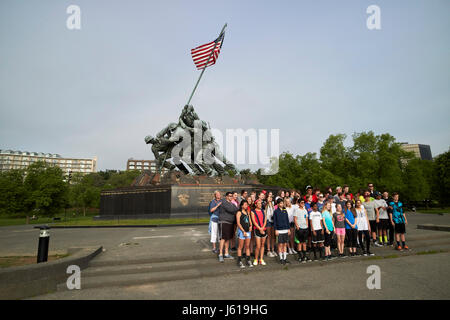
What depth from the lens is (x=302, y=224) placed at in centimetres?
683

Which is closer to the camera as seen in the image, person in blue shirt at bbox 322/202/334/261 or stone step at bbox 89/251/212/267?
stone step at bbox 89/251/212/267

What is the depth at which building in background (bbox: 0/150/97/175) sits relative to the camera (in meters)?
Result: 128

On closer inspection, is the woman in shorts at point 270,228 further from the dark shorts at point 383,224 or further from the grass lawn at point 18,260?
the grass lawn at point 18,260

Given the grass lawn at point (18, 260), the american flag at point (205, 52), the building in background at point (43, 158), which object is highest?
the building in background at point (43, 158)

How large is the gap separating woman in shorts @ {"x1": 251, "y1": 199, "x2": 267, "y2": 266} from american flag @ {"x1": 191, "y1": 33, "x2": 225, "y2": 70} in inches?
698

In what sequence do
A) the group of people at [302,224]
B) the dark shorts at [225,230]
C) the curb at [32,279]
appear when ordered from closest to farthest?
the curb at [32,279] → the group of people at [302,224] → the dark shorts at [225,230]

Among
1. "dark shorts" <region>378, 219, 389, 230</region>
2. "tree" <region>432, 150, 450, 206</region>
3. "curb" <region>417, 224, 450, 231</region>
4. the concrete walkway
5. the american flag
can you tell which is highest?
the american flag

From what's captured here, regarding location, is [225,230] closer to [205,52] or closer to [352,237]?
[352,237]

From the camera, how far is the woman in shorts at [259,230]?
6.40 metres

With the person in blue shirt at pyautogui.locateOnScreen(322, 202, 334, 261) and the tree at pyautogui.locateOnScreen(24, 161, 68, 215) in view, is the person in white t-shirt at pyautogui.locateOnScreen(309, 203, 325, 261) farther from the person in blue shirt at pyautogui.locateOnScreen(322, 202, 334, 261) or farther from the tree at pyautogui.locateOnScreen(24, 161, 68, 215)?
the tree at pyautogui.locateOnScreen(24, 161, 68, 215)

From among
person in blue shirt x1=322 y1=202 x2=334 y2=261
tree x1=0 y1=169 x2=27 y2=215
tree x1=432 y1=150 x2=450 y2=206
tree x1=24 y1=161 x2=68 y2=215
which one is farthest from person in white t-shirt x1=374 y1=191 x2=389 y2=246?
tree x1=432 y1=150 x2=450 y2=206

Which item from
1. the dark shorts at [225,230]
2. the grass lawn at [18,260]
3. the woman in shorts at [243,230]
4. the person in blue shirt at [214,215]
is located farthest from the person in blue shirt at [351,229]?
the grass lawn at [18,260]

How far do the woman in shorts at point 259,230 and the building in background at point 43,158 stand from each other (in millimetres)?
141366

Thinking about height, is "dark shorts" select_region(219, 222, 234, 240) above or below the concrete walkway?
above
